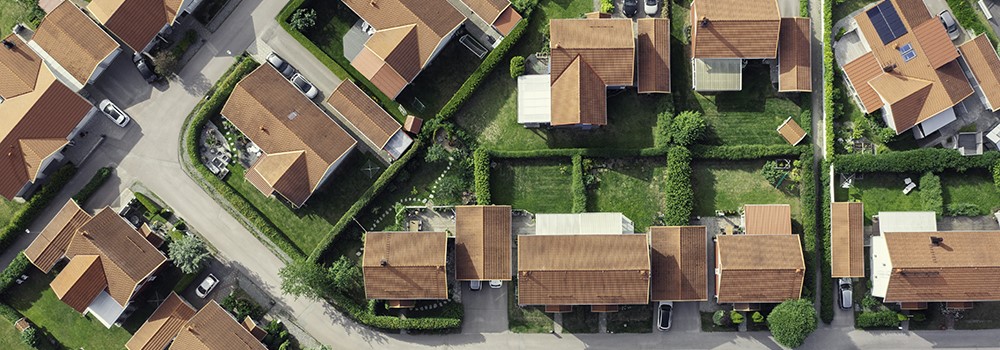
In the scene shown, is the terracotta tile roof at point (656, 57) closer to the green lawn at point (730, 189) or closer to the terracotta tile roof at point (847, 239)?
the green lawn at point (730, 189)

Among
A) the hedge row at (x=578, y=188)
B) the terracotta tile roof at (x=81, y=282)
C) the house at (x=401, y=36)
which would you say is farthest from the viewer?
the hedge row at (x=578, y=188)

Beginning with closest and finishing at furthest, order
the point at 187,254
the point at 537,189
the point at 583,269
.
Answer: the point at 583,269
the point at 187,254
the point at 537,189

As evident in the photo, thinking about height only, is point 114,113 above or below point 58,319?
above

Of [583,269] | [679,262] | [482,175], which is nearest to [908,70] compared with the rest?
[679,262]

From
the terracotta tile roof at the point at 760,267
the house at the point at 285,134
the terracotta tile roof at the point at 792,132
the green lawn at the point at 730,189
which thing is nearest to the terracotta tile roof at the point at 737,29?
the terracotta tile roof at the point at 792,132

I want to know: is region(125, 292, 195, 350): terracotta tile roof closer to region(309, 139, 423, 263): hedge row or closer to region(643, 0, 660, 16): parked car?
region(309, 139, 423, 263): hedge row

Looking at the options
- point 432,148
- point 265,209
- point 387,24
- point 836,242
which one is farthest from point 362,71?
point 836,242

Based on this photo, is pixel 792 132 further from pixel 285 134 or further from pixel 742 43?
pixel 285 134
